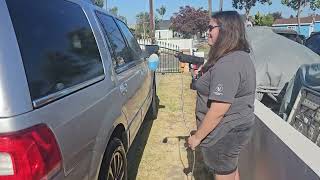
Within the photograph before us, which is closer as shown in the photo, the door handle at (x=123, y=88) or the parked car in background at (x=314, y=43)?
the door handle at (x=123, y=88)

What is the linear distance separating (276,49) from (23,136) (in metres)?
7.64

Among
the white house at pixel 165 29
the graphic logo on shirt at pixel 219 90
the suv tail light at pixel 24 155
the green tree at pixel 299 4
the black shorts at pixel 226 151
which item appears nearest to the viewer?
the suv tail light at pixel 24 155

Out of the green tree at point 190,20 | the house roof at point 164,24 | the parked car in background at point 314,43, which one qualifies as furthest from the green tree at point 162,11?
the parked car in background at point 314,43

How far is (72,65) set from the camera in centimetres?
270

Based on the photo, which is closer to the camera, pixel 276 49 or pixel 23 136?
pixel 23 136

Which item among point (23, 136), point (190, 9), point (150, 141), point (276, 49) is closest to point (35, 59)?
point (23, 136)

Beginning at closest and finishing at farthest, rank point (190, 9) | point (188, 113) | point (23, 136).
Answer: point (23, 136)
point (188, 113)
point (190, 9)

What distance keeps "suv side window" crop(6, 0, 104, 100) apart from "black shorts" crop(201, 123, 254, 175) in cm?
106

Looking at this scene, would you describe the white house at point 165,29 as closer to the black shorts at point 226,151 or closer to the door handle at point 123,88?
the door handle at point 123,88

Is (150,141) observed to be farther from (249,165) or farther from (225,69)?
(225,69)

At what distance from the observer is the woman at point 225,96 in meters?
2.83

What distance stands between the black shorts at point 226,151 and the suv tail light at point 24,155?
1.48 m

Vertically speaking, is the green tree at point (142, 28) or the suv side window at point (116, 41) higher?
the suv side window at point (116, 41)

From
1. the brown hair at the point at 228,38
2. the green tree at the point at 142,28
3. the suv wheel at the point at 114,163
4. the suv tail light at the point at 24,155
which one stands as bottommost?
the green tree at the point at 142,28
